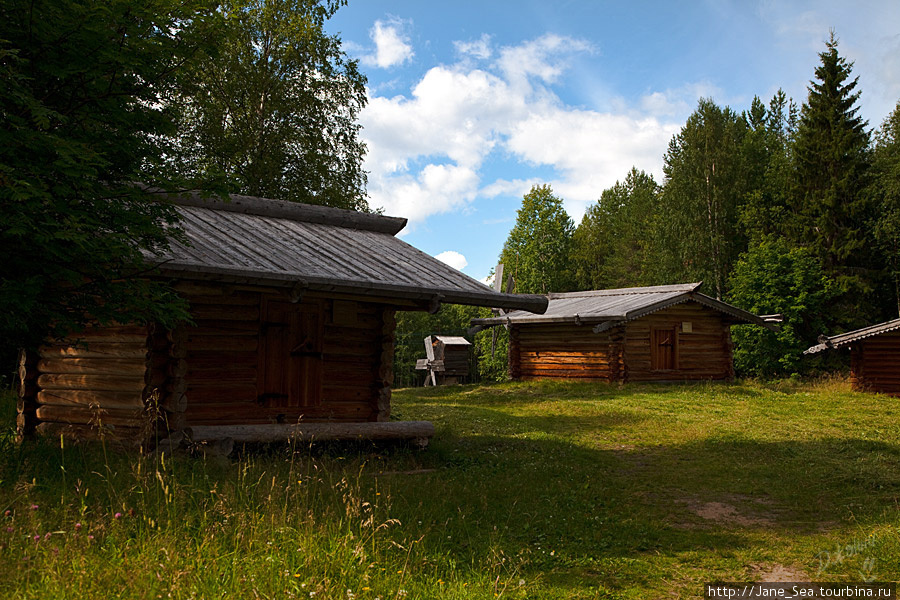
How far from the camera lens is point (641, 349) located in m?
21.9

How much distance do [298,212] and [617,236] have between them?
44.0 meters

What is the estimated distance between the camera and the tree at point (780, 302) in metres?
29.5

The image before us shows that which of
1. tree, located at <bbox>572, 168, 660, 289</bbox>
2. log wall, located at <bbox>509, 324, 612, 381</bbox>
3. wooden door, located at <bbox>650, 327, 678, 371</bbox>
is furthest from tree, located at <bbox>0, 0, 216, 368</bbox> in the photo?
tree, located at <bbox>572, 168, 660, 289</bbox>

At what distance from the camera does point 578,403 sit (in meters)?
17.7

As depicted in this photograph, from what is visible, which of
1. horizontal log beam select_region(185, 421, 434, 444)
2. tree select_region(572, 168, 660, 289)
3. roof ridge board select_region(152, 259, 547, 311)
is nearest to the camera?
roof ridge board select_region(152, 259, 547, 311)

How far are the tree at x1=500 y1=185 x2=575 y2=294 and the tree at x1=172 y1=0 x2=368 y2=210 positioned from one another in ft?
71.4

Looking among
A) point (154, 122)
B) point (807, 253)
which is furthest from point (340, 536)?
point (807, 253)

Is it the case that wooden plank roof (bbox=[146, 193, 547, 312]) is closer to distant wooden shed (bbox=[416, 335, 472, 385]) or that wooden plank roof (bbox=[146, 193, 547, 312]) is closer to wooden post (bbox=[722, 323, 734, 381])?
wooden post (bbox=[722, 323, 734, 381])

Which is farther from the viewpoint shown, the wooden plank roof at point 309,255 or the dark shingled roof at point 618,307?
the dark shingled roof at point 618,307

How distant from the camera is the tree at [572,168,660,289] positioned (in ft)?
152

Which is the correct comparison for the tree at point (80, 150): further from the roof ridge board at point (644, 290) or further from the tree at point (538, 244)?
the tree at point (538, 244)

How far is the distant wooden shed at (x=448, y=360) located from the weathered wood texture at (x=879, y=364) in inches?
638

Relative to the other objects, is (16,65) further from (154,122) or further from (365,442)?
(365,442)

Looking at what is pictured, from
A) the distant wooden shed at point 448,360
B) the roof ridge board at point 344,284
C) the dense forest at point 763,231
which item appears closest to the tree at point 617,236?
the dense forest at point 763,231
